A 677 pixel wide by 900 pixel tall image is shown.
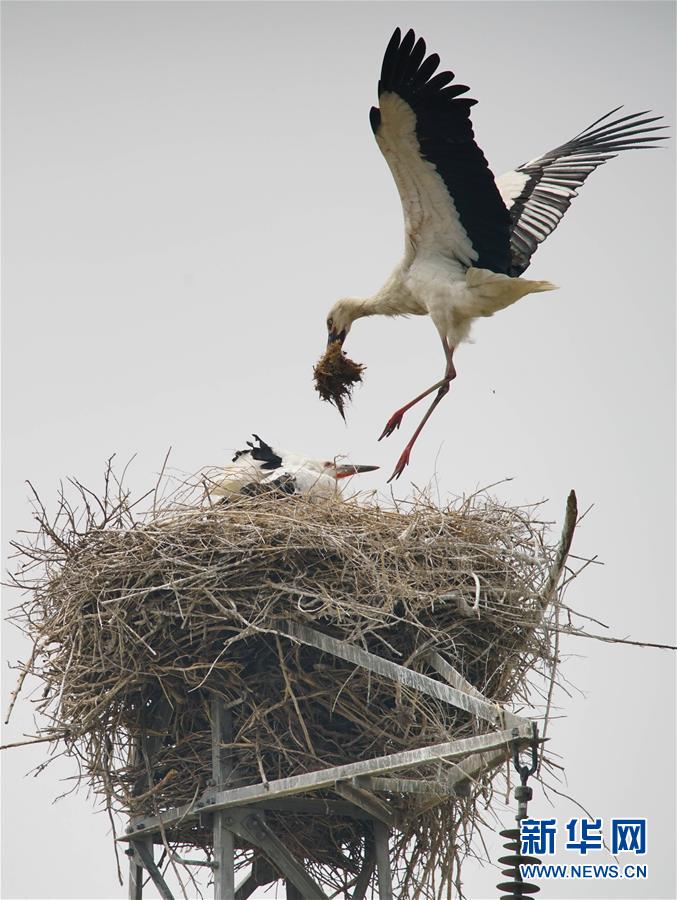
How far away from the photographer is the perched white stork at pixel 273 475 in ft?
26.7

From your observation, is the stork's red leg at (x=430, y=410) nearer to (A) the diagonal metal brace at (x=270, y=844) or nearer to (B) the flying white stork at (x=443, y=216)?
(B) the flying white stork at (x=443, y=216)

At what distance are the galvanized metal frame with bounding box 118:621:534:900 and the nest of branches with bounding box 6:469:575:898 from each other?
0.28ft

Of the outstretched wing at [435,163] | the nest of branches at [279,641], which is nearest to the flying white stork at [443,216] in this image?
the outstretched wing at [435,163]

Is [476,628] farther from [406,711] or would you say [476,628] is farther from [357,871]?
[357,871]

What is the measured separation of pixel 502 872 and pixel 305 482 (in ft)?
9.28

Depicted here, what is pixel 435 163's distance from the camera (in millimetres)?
8883

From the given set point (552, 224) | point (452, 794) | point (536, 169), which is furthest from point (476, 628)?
point (536, 169)

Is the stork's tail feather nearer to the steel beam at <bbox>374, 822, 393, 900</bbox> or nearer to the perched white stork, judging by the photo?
the perched white stork

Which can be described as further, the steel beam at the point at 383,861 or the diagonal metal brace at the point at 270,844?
the steel beam at the point at 383,861

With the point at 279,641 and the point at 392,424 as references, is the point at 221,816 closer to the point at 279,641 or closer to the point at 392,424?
the point at 279,641

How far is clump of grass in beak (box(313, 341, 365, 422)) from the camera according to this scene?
375 inches

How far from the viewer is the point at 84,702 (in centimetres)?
699

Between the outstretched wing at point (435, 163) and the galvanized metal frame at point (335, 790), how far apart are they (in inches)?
121

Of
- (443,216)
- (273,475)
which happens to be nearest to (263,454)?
(273,475)
